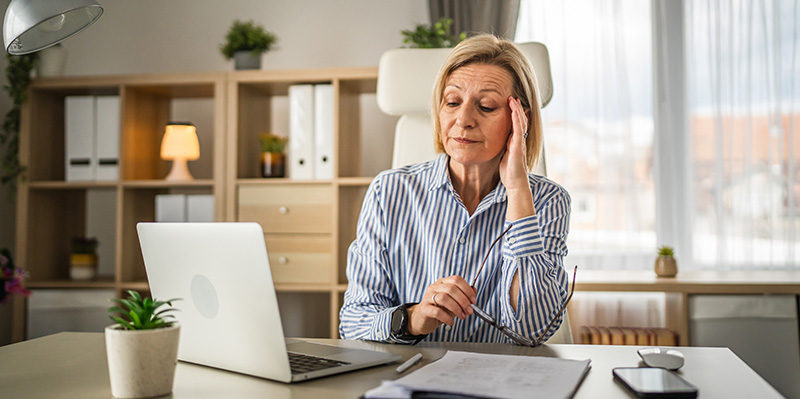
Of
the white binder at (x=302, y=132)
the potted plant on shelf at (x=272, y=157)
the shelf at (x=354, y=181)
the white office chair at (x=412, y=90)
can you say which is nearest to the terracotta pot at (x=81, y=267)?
the potted plant on shelf at (x=272, y=157)

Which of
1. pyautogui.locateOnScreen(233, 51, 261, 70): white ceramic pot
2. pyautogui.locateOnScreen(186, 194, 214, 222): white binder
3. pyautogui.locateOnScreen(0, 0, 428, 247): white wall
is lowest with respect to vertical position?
pyautogui.locateOnScreen(186, 194, 214, 222): white binder

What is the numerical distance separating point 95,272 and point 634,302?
224 centimetres

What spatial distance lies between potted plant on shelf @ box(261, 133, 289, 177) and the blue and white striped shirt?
1154 mm

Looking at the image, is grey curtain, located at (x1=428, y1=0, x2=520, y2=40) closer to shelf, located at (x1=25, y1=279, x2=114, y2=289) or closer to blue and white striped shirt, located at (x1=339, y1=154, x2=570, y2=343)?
blue and white striped shirt, located at (x1=339, y1=154, x2=570, y2=343)

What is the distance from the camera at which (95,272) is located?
270 cm

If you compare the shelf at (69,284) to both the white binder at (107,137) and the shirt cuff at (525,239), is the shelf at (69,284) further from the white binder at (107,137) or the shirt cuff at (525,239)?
the shirt cuff at (525,239)

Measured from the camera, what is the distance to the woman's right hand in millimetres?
1049

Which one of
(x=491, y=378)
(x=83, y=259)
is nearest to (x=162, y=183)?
(x=83, y=259)

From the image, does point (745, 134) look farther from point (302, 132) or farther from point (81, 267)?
point (81, 267)

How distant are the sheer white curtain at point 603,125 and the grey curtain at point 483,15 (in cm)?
13

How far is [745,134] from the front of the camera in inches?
104

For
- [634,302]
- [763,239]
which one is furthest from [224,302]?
[763,239]

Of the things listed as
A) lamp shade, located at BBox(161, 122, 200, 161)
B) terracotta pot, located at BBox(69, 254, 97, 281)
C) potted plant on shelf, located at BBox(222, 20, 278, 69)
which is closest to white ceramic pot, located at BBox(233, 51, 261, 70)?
potted plant on shelf, located at BBox(222, 20, 278, 69)

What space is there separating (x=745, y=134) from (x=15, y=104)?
9.76 ft
